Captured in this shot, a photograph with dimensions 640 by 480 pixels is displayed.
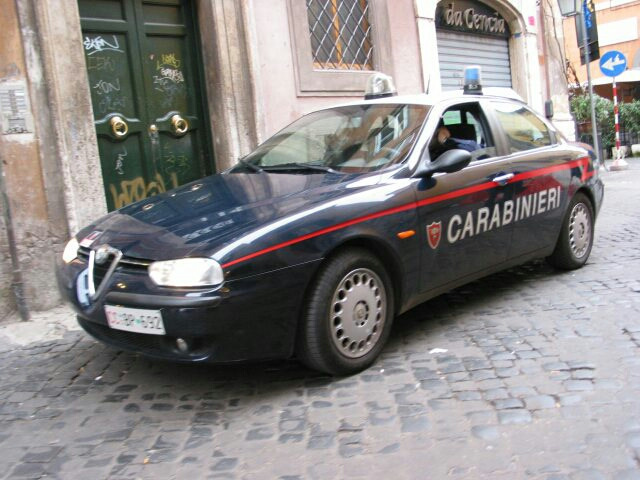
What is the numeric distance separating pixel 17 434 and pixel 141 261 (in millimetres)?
1056

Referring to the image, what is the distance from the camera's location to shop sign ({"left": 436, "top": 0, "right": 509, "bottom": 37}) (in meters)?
10.5

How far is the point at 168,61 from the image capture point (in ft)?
21.9

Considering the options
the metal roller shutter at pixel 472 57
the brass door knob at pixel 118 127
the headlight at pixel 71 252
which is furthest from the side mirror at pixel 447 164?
the metal roller shutter at pixel 472 57

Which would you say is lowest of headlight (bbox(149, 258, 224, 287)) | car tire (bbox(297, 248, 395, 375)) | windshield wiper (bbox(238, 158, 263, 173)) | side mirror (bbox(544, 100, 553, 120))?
car tire (bbox(297, 248, 395, 375))

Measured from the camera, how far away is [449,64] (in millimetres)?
10773

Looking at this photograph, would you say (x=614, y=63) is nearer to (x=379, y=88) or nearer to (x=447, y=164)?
(x=379, y=88)

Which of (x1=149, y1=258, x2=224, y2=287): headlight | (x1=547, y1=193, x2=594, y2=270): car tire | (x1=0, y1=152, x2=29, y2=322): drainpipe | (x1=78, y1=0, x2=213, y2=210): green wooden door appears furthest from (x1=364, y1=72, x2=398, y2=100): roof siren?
(x1=0, y1=152, x2=29, y2=322): drainpipe

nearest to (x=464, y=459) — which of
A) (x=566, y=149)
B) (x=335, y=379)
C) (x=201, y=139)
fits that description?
(x=335, y=379)

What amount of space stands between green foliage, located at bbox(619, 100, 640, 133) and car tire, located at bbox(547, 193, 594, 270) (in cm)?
1758

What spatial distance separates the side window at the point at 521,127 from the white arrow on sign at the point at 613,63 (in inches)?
420

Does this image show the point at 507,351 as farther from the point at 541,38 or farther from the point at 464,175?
the point at 541,38

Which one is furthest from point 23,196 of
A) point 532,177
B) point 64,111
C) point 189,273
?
point 532,177

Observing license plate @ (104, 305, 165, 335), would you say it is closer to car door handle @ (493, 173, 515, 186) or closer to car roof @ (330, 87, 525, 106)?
car roof @ (330, 87, 525, 106)

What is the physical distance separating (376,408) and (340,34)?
6.33 metres
